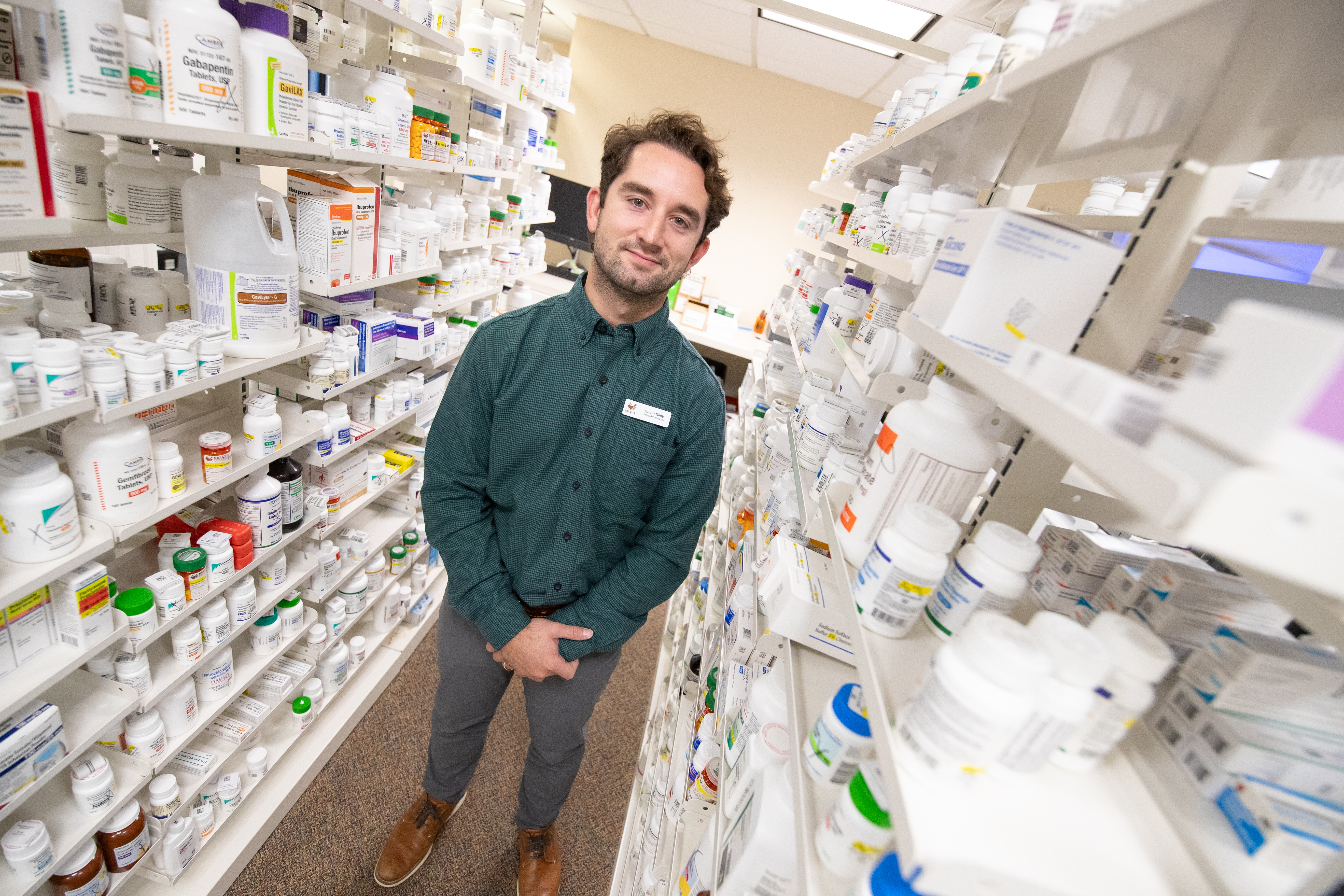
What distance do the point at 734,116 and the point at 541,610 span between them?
4.95 metres

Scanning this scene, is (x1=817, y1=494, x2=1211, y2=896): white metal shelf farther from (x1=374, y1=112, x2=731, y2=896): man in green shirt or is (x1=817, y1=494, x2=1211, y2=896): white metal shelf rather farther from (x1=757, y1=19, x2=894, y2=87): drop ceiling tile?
(x1=757, y1=19, x2=894, y2=87): drop ceiling tile

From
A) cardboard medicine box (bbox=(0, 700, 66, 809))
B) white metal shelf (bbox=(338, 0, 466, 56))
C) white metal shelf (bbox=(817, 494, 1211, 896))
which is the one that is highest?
white metal shelf (bbox=(338, 0, 466, 56))

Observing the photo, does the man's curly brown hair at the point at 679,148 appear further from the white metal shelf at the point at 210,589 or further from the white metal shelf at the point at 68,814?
the white metal shelf at the point at 68,814

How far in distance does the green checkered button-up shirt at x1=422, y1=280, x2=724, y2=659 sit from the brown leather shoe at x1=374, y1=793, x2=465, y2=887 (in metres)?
0.89

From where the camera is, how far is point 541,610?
164 centimetres

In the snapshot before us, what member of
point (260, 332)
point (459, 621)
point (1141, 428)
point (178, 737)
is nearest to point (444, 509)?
point (459, 621)

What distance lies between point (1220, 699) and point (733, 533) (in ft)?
6.24

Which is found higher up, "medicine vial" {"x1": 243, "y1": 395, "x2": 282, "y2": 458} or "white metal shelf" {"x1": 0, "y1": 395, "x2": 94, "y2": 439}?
"white metal shelf" {"x1": 0, "y1": 395, "x2": 94, "y2": 439}

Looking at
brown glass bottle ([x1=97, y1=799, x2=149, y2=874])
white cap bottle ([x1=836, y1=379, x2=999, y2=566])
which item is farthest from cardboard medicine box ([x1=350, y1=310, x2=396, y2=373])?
white cap bottle ([x1=836, y1=379, x2=999, y2=566])

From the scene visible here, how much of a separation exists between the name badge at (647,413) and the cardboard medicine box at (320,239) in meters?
0.91

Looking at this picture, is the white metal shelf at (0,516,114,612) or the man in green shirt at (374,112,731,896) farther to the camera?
the man in green shirt at (374,112,731,896)

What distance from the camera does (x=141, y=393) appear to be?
1.16 metres

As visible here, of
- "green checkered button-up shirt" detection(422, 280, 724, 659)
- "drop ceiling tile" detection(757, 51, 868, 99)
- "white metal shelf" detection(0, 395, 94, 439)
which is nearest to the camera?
"white metal shelf" detection(0, 395, 94, 439)

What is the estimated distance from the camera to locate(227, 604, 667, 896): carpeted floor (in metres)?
1.92
